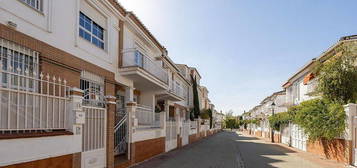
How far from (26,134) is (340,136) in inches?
564

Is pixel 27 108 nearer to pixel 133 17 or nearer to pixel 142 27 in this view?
pixel 133 17

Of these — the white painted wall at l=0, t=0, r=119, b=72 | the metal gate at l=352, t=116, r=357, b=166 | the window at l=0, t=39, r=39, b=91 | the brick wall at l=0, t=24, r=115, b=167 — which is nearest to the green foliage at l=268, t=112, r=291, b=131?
the metal gate at l=352, t=116, r=357, b=166

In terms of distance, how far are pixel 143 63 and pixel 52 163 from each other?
10.2 meters

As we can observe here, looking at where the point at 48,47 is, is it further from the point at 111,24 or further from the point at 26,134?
the point at 111,24

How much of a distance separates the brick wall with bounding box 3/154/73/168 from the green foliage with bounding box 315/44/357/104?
566 inches

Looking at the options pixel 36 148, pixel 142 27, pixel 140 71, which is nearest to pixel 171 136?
pixel 140 71

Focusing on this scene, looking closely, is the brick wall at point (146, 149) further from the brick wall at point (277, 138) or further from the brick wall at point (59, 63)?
the brick wall at point (277, 138)

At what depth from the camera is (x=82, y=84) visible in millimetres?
10539

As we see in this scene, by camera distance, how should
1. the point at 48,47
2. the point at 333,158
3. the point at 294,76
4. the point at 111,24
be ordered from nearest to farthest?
the point at 48,47 < the point at 111,24 < the point at 333,158 < the point at 294,76

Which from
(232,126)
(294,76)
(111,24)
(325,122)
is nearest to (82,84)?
(111,24)

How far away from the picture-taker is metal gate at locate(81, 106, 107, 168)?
8.11 m

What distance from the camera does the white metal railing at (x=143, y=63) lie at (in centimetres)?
1379

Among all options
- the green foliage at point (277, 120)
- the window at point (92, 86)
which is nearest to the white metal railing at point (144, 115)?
the window at point (92, 86)

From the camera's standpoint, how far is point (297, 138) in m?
23.0
